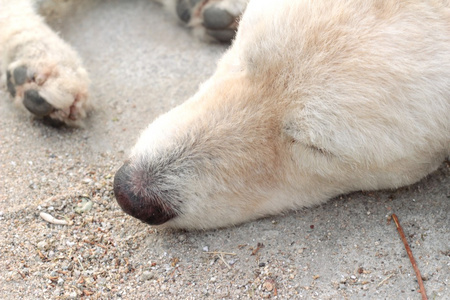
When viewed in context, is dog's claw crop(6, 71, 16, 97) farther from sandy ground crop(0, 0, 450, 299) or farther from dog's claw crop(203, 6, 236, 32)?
dog's claw crop(203, 6, 236, 32)

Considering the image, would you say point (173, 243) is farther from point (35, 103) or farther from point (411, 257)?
point (35, 103)

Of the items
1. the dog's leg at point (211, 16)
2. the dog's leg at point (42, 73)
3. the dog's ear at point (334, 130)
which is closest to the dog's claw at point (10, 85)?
the dog's leg at point (42, 73)

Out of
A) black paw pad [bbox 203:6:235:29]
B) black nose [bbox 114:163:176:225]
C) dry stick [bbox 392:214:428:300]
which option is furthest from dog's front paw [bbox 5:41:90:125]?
dry stick [bbox 392:214:428:300]

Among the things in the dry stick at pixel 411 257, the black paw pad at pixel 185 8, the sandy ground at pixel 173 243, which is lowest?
the sandy ground at pixel 173 243

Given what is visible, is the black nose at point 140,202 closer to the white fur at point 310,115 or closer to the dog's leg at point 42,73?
the white fur at point 310,115

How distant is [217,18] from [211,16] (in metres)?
0.05

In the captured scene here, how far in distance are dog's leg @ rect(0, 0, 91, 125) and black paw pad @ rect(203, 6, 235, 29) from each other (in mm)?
1141

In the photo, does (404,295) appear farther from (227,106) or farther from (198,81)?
(198,81)

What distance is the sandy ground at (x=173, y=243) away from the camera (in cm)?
242

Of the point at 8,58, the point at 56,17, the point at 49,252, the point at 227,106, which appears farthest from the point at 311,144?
the point at 56,17

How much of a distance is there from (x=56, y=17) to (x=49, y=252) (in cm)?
277

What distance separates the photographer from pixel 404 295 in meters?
2.38

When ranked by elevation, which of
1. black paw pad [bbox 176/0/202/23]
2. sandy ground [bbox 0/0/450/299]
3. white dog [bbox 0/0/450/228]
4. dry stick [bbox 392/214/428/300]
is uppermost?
white dog [bbox 0/0/450/228]

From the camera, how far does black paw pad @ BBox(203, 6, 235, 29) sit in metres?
4.14
